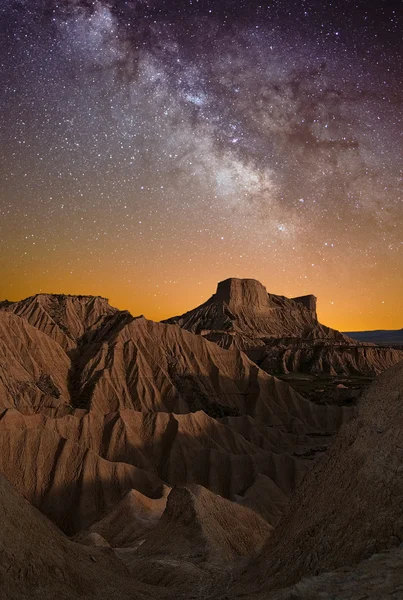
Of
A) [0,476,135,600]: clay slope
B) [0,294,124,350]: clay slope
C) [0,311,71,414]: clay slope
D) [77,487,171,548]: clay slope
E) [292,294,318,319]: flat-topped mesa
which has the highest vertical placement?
[292,294,318,319]: flat-topped mesa

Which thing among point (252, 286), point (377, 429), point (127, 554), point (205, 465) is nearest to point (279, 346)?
point (252, 286)

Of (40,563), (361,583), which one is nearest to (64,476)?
(40,563)

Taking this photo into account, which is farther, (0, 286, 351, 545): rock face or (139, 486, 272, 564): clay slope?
(0, 286, 351, 545): rock face

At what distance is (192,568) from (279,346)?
10966cm

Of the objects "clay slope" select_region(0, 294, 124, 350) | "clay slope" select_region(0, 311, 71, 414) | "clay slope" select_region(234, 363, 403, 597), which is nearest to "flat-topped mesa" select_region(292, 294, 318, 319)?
"clay slope" select_region(0, 294, 124, 350)

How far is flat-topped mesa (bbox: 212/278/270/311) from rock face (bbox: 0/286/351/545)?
79.0 meters

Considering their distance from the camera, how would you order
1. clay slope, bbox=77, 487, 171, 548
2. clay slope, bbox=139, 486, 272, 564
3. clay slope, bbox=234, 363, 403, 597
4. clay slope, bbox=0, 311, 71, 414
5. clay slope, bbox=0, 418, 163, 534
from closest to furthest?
clay slope, bbox=234, 363, 403, 597 → clay slope, bbox=139, 486, 272, 564 → clay slope, bbox=77, 487, 171, 548 → clay slope, bbox=0, 418, 163, 534 → clay slope, bbox=0, 311, 71, 414

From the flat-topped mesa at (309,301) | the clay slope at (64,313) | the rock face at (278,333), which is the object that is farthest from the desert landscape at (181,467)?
the flat-topped mesa at (309,301)

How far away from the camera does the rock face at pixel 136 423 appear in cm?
4294

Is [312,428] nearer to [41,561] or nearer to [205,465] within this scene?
[205,465]

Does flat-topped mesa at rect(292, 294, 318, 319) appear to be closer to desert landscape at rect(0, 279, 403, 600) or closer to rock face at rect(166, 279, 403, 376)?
rock face at rect(166, 279, 403, 376)

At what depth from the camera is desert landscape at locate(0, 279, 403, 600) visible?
14203mm

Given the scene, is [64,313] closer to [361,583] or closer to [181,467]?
[181,467]

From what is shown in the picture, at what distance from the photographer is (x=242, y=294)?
175500 millimetres
